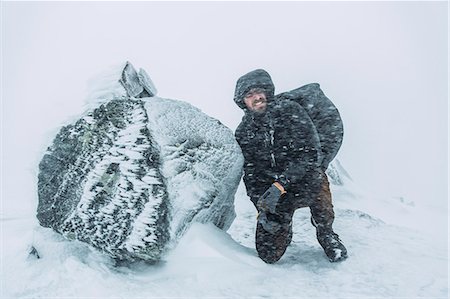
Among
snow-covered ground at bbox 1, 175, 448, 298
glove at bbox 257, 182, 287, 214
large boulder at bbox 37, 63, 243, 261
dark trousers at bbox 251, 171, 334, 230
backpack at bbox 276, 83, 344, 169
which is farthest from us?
backpack at bbox 276, 83, 344, 169

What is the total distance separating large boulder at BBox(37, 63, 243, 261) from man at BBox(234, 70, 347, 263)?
1.57 feet

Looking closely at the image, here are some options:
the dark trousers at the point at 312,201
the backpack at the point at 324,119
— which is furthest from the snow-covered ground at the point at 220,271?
the backpack at the point at 324,119

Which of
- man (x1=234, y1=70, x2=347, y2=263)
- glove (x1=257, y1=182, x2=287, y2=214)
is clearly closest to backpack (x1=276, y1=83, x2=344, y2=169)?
man (x1=234, y1=70, x2=347, y2=263)

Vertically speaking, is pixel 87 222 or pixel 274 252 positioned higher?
pixel 87 222

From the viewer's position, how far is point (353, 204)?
6590 millimetres

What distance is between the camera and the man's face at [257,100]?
12.7 feet

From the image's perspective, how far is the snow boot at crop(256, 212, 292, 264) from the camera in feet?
12.8

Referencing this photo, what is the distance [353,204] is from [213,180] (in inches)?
129

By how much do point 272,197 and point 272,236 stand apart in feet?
1.37

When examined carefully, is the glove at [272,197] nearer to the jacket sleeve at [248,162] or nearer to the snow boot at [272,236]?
the snow boot at [272,236]

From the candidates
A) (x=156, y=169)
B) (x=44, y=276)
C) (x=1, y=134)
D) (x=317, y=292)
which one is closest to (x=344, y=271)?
(x=317, y=292)

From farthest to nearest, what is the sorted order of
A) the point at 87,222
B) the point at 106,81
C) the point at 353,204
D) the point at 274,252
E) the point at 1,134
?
the point at 1,134
the point at 353,204
the point at 106,81
the point at 274,252
the point at 87,222

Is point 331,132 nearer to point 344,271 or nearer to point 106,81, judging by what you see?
point 344,271

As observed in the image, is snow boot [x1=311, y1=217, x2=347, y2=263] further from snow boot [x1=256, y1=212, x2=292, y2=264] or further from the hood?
the hood
